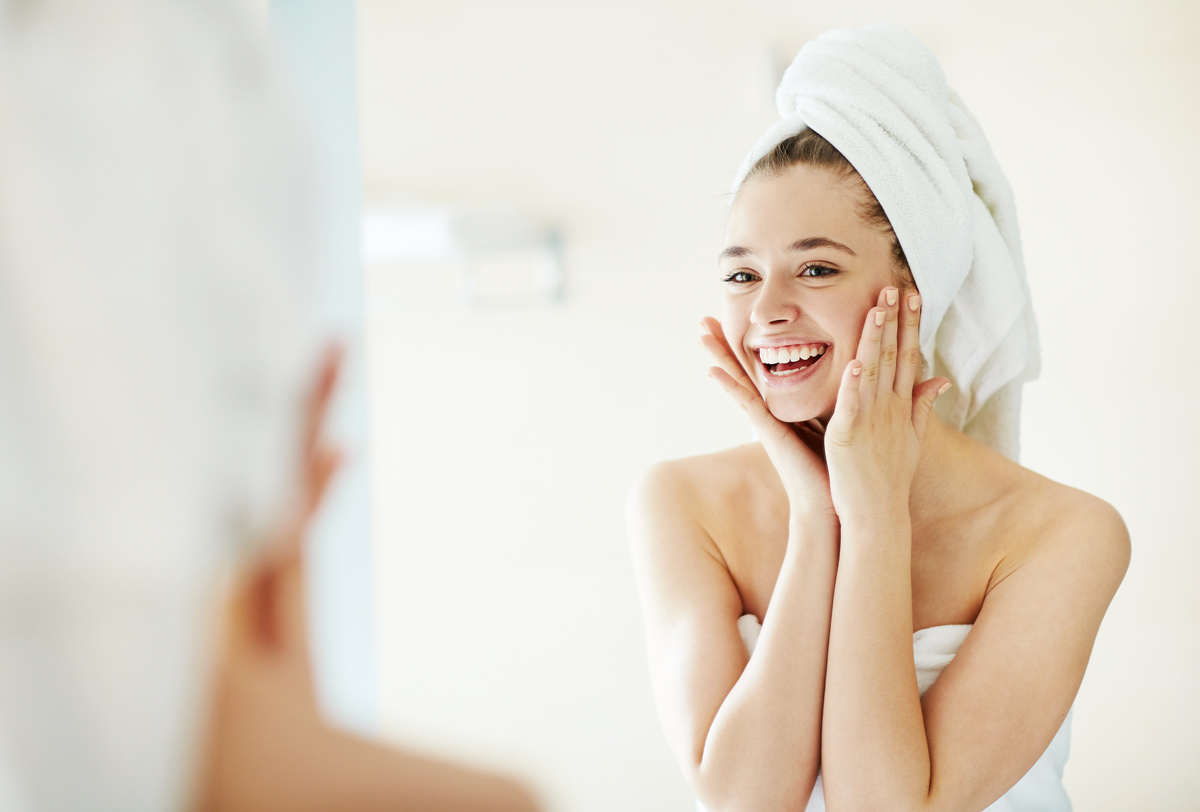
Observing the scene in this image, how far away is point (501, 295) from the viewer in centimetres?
155

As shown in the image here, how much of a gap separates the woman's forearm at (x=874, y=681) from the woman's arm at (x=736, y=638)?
0.08 ft

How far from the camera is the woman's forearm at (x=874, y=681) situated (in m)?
0.67

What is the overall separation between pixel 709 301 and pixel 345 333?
1338mm

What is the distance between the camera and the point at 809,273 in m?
0.83

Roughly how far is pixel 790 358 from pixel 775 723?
391 millimetres

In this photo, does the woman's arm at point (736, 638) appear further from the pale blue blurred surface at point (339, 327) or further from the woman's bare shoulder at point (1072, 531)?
the pale blue blurred surface at point (339, 327)

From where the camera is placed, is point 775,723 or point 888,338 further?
point 888,338

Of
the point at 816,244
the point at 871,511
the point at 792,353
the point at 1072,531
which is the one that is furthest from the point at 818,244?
the point at 1072,531

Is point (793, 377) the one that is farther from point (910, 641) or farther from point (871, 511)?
point (910, 641)

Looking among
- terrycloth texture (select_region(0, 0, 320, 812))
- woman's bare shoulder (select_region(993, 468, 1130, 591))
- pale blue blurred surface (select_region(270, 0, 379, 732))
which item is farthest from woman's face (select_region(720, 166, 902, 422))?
terrycloth texture (select_region(0, 0, 320, 812))

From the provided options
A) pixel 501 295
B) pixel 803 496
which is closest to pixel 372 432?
pixel 501 295

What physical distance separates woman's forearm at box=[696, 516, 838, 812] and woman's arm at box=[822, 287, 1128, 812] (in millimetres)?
18

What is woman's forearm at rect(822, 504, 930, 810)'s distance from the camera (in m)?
0.67

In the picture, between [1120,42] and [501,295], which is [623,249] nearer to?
[501,295]
